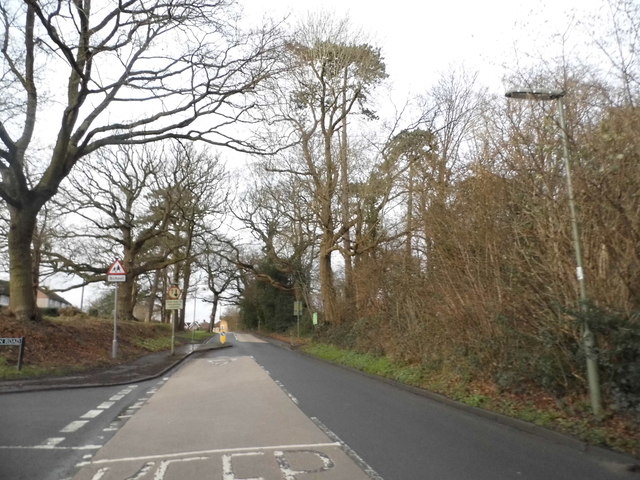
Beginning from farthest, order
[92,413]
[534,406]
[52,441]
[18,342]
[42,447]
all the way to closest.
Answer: [18,342] → [92,413] → [534,406] → [52,441] → [42,447]

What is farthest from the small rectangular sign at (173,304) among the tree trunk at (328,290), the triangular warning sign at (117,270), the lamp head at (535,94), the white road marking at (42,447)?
the lamp head at (535,94)

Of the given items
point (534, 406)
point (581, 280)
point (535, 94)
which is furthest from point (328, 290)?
point (581, 280)

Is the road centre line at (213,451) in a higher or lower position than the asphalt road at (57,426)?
lower

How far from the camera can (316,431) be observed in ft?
28.1

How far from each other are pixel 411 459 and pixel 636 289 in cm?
498

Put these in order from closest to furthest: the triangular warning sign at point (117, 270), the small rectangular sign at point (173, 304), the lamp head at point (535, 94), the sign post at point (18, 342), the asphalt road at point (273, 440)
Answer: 1. the asphalt road at point (273, 440)
2. the lamp head at point (535, 94)
3. the sign post at point (18, 342)
4. the triangular warning sign at point (117, 270)
5. the small rectangular sign at point (173, 304)

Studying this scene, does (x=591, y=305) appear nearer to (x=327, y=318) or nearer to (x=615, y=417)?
(x=615, y=417)

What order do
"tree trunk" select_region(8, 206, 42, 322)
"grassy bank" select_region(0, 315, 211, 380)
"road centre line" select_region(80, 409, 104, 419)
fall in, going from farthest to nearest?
"tree trunk" select_region(8, 206, 42, 322)
"grassy bank" select_region(0, 315, 211, 380)
"road centre line" select_region(80, 409, 104, 419)

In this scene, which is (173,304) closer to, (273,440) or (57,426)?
(57,426)

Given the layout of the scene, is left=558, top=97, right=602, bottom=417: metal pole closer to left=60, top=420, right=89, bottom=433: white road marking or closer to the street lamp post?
the street lamp post

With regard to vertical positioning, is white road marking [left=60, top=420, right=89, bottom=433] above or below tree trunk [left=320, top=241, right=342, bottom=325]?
below

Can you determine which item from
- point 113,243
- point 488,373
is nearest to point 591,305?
point 488,373

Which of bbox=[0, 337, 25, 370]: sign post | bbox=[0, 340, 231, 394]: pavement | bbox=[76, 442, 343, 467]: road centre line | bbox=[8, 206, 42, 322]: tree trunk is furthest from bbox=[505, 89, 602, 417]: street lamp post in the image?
bbox=[8, 206, 42, 322]: tree trunk

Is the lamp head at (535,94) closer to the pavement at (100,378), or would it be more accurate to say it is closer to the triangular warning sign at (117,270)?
the pavement at (100,378)
